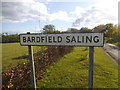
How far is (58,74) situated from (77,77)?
94cm

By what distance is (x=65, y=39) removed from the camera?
3018mm

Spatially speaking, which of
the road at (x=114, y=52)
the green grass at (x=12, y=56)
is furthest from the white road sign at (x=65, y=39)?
the road at (x=114, y=52)

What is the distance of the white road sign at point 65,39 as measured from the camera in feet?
9.00

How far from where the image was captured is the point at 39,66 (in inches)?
250

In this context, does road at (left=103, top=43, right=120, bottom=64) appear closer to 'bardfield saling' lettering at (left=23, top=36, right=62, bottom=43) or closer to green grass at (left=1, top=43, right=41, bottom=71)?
green grass at (left=1, top=43, right=41, bottom=71)

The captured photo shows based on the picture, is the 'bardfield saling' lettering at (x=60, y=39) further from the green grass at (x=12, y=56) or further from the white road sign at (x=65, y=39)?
the green grass at (x=12, y=56)

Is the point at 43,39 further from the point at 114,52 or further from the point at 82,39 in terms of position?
the point at 114,52

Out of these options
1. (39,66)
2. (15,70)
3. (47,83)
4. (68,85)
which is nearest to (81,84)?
(68,85)

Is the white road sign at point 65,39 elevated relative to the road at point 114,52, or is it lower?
elevated

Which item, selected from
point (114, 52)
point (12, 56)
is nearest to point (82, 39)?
point (12, 56)

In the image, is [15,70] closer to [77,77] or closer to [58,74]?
[58,74]

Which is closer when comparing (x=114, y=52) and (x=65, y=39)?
(x=65, y=39)

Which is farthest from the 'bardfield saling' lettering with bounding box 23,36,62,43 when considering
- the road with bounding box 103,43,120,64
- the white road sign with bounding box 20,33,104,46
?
the road with bounding box 103,43,120,64

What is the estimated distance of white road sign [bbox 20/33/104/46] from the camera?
2.74 m
